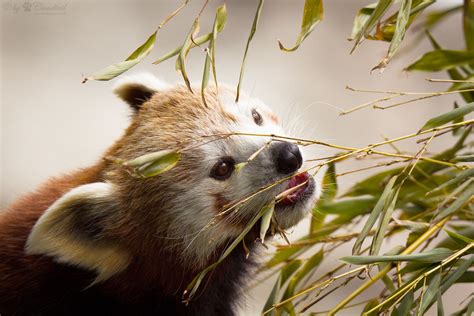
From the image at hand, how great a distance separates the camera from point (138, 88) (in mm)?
2605

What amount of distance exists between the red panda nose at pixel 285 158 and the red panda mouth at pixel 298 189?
34 mm

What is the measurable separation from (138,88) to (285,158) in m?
0.76

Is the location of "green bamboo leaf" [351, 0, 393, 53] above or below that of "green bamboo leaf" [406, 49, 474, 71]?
above

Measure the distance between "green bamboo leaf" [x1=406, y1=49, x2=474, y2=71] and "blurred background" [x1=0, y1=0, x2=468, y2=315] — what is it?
1.95 metres

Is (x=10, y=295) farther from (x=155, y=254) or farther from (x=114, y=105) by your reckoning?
(x=114, y=105)

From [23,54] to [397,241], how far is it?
10.8 feet

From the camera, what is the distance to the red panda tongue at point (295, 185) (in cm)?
217

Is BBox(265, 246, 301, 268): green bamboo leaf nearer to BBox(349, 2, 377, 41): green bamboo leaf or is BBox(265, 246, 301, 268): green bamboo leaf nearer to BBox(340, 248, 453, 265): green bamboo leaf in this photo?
BBox(340, 248, 453, 265): green bamboo leaf

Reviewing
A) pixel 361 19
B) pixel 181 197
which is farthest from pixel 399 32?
pixel 181 197

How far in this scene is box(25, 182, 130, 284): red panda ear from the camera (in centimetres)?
216

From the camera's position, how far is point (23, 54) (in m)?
5.54

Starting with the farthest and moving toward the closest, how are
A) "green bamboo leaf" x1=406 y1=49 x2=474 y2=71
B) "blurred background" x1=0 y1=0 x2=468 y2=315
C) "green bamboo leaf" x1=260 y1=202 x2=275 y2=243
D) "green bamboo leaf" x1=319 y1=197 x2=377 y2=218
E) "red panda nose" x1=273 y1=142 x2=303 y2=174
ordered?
"blurred background" x1=0 y1=0 x2=468 y2=315 → "green bamboo leaf" x1=319 y1=197 x2=377 y2=218 → "green bamboo leaf" x1=406 y1=49 x2=474 y2=71 → "red panda nose" x1=273 y1=142 x2=303 y2=174 → "green bamboo leaf" x1=260 y1=202 x2=275 y2=243

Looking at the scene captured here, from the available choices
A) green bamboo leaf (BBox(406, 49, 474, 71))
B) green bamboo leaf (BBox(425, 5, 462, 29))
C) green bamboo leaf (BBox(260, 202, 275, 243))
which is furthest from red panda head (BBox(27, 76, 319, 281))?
green bamboo leaf (BBox(425, 5, 462, 29))

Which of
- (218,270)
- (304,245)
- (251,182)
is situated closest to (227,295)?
(218,270)
